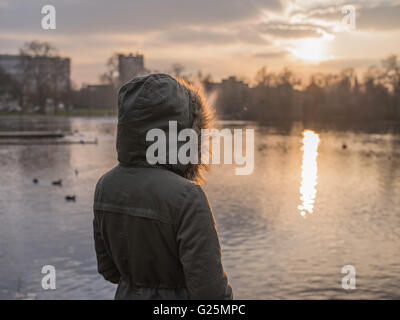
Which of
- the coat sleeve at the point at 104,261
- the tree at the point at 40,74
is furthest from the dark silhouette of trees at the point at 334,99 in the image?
the coat sleeve at the point at 104,261

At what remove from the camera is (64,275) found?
10266 millimetres

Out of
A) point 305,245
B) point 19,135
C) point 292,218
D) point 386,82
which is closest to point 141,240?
point 305,245

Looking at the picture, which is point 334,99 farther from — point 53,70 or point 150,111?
point 150,111

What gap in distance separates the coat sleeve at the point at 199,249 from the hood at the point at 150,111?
29 cm

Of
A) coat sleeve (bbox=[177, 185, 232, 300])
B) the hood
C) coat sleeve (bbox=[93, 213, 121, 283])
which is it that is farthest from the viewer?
coat sleeve (bbox=[93, 213, 121, 283])

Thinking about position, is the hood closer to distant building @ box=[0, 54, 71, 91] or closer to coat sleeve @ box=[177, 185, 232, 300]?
coat sleeve @ box=[177, 185, 232, 300]

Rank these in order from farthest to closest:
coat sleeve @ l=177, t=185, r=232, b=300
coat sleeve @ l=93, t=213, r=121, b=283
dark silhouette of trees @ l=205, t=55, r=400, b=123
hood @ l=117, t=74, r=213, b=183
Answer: dark silhouette of trees @ l=205, t=55, r=400, b=123
coat sleeve @ l=93, t=213, r=121, b=283
hood @ l=117, t=74, r=213, b=183
coat sleeve @ l=177, t=185, r=232, b=300

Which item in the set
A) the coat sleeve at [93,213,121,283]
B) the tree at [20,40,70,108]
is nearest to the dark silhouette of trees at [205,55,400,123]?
the tree at [20,40,70,108]

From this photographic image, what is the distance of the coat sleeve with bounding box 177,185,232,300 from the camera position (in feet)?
6.76

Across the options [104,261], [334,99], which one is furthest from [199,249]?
[334,99]

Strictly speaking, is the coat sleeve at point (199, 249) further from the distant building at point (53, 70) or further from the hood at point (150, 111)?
the distant building at point (53, 70)

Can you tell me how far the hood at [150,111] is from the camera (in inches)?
86.7

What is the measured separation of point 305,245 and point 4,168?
1752 cm

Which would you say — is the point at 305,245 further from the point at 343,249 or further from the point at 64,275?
the point at 64,275
